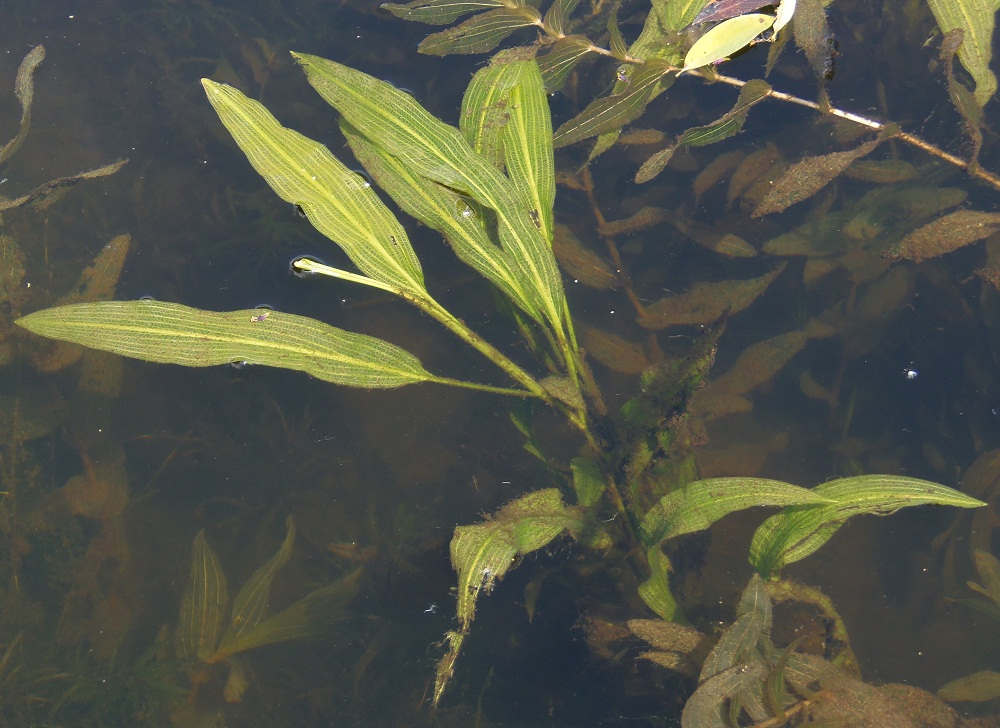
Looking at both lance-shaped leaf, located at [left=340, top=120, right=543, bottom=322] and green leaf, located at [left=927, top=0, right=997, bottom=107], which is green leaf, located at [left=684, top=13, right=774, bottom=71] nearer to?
green leaf, located at [left=927, top=0, right=997, bottom=107]

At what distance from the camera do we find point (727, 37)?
2498 millimetres

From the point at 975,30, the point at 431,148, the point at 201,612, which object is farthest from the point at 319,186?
the point at 975,30

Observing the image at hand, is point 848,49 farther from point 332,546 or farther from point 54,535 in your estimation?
point 54,535

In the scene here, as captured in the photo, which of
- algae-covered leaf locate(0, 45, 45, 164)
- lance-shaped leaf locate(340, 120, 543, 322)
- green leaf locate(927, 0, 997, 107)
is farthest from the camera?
algae-covered leaf locate(0, 45, 45, 164)

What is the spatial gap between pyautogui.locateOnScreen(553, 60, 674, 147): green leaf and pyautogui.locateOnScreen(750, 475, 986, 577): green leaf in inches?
63.1

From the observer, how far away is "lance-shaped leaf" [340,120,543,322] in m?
2.39

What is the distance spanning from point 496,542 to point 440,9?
7.54 feet

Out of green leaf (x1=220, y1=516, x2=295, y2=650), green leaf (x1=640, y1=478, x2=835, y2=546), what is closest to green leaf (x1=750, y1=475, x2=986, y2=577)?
green leaf (x1=640, y1=478, x2=835, y2=546)

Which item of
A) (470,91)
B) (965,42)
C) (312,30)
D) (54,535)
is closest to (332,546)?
(54,535)

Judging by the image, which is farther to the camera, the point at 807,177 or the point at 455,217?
the point at 807,177

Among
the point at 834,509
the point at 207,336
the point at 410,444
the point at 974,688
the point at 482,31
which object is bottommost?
the point at 410,444

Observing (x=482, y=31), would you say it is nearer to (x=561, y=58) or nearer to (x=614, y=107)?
(x=561, y=58)

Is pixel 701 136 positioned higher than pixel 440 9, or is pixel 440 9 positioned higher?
pixel 440 9

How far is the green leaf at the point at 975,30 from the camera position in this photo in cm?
263
